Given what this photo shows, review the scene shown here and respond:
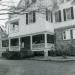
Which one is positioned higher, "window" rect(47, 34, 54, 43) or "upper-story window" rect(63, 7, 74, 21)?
"upper-story window" rect(63, 7, 74, 21)

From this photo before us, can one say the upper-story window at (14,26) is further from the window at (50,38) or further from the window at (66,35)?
the window at (66,35)

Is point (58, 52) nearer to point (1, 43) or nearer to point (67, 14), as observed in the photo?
point (67, 14)

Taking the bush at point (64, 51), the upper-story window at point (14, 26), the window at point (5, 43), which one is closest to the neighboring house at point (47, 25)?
the bush at point (64, 51)

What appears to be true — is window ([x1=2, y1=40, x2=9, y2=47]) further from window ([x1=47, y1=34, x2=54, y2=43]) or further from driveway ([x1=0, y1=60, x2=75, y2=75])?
driveway ([x1=0, y1=60, x2=75, y2=75])

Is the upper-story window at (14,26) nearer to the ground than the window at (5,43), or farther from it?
farther from it

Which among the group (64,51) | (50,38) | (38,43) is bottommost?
(64,51)

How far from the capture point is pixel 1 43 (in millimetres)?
29781

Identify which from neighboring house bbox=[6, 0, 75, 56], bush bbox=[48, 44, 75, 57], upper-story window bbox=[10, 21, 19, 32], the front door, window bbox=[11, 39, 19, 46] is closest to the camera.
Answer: bush bbox=[48, 44, 75, 57]

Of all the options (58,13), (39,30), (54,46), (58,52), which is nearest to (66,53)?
(58,52)

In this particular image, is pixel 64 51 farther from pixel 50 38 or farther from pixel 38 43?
pixel 38 43

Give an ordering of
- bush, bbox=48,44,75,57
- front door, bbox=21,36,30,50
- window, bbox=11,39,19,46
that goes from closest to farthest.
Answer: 1. bush, bbox=48,44,75,57
2. front door, bbox=21,36,30,50
3. window, bbox=11,39,19,46

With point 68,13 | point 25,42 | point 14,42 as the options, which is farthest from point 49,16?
point 14,42

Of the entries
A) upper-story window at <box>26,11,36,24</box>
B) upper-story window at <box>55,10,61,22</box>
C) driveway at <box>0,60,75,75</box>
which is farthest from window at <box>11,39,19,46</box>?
driveway at <box>0,60,75,75</box>

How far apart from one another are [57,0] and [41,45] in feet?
24.0
